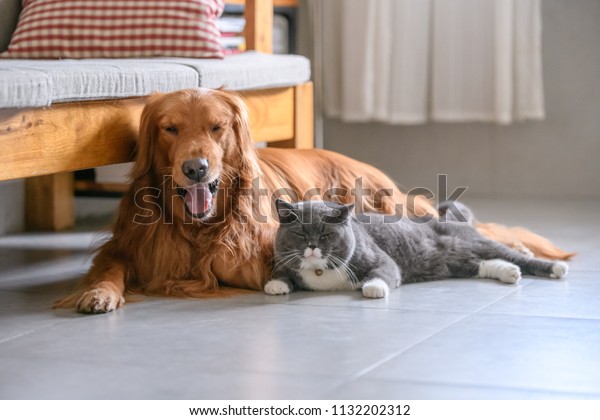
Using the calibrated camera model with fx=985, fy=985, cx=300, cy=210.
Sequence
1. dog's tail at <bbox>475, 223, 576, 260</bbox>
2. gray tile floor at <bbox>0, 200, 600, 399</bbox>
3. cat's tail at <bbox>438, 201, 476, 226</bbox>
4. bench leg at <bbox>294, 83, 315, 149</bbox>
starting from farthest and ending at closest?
bench leg at <bbox>294, 83, 315, 149</bbox> → dog's tail at <bbox>475, 223, 576, 260</bbox> → cat's tail at <bbox>438, 201, 476, 226</bbox> → gray tile floor at <bbox>0, 200, 600, 399</bbox>

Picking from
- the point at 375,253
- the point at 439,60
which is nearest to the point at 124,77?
the point at 375,253

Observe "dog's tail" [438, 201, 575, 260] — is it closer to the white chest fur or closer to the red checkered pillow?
the white chest fur

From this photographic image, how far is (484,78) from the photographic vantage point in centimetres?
398

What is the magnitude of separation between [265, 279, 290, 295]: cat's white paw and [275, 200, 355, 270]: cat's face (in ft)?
0.16

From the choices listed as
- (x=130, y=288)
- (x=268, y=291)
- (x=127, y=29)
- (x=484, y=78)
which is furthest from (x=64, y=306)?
(x=484, y=78)

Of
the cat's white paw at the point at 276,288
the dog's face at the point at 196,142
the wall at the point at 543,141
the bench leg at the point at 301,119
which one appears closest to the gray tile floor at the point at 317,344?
the cat's white paw at the point at 276,288

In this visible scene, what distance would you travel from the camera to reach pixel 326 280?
242 cm

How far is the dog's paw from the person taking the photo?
2.21 meters

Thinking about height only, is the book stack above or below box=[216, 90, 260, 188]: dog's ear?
above

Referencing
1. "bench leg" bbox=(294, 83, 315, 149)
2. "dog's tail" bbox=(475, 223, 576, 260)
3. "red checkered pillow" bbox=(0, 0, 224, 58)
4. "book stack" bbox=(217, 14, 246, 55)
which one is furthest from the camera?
"book stack" bbox=(217, 14, 246, 55)

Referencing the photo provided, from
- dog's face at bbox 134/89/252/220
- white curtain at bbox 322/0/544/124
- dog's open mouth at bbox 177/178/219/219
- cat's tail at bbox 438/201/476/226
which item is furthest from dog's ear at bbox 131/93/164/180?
white curtain at bbox 322/0/544/124

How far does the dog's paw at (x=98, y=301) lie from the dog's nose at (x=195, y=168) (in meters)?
0.33

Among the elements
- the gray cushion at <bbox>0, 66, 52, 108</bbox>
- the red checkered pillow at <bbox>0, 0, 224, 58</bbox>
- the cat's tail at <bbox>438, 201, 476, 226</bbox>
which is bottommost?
the cat's tail at <bbox>438, 201, 476, 226</bbox>

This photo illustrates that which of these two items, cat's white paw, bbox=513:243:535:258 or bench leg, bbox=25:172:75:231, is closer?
cat's white paw, bbox=513:243:535:258
